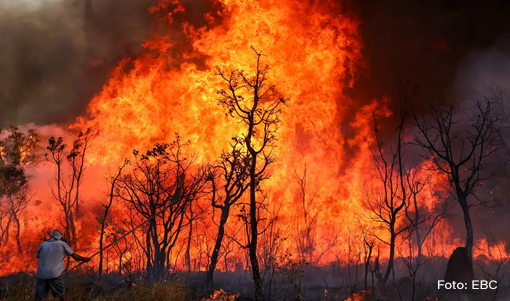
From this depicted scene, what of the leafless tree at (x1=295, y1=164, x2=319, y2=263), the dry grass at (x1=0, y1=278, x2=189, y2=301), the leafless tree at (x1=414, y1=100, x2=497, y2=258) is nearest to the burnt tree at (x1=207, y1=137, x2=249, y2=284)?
the dry grass at (x1=0, y1=278, x2=189, y2=301)

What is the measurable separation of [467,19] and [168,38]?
30.3 metres

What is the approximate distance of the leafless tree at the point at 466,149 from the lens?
17719 millimetres

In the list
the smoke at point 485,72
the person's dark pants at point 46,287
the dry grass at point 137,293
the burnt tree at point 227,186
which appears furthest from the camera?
the smoke at point 485,72

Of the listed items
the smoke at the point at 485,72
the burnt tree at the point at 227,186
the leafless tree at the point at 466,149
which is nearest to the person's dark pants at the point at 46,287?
the burnt tree at the point at 227,186

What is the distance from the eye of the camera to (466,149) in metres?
32.6

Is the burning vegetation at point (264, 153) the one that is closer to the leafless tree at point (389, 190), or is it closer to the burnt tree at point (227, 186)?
the leafless tree at point (389, 190)

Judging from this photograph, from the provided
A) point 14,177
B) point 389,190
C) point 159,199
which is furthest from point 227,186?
point 14,177

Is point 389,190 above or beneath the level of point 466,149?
beneath

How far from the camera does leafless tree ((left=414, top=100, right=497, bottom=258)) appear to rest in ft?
58.1

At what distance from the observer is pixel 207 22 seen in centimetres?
3147

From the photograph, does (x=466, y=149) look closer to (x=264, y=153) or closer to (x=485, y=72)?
(x=485, y=72)

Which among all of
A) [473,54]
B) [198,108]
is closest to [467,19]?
[473,54]

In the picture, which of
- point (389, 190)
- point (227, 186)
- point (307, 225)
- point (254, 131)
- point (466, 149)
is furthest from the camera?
point (466, 149)

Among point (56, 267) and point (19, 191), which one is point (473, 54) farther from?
point (19, 191)
